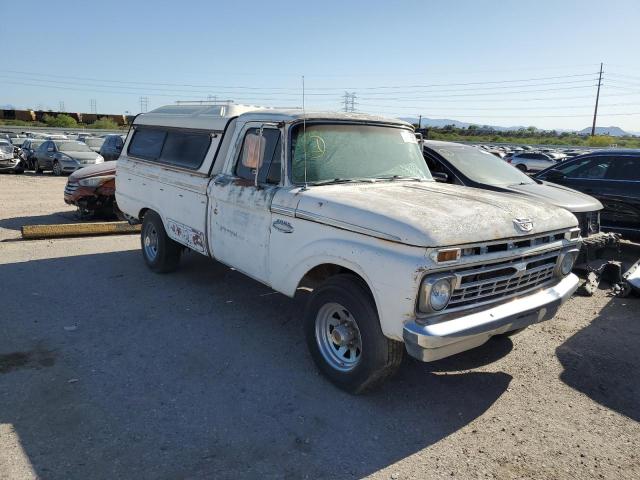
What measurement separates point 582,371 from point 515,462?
5.68 feet

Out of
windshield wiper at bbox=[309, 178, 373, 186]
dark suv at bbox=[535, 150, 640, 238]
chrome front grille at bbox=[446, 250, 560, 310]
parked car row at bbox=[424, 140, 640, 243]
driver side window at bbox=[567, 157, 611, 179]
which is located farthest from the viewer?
driver side window at bbox=[567, 157, 611, 179]

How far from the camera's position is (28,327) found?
16.6 ft

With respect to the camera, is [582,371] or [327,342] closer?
[327,342]

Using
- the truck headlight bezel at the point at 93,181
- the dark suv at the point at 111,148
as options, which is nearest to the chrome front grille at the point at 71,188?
the truck headlight bezel at the point at 93,181

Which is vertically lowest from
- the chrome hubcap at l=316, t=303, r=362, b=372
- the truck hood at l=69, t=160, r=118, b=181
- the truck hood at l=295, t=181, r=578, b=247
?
the chrome hubcap at l=316, t=303, r=362, b=372

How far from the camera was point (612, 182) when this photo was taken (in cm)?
859

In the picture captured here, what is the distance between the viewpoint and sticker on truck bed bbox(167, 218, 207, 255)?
566cm

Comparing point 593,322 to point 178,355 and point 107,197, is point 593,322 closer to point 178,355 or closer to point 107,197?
point 178,355

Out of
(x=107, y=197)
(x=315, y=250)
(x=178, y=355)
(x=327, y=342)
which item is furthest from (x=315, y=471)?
Answer: (x=107, y=197)

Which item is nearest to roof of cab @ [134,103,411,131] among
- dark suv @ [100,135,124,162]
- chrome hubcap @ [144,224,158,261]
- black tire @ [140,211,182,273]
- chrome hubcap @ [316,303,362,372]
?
black tire @ [140,211,182,273]

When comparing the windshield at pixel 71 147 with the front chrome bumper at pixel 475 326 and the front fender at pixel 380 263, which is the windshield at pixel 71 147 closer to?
the front fender at pixel 380 263

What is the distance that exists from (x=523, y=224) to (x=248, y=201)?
2.41 metres

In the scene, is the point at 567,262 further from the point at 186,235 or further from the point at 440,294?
the point at 186,235

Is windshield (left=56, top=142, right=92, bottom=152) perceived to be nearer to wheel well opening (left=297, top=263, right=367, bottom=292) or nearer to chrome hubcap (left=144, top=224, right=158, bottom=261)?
chrome hubcap (left=144, top=224, right=158, bottom=261)
